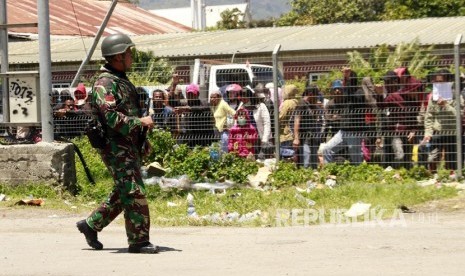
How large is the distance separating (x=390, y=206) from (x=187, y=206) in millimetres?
2576

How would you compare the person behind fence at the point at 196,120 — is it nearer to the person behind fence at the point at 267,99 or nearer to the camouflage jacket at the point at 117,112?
the person behind fence at the point at 267,99

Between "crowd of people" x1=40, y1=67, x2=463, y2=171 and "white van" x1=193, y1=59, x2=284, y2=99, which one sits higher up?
"white van" x1=193, y1=59, x2=284, y2=99

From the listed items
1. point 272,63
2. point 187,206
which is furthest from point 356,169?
point 187,206

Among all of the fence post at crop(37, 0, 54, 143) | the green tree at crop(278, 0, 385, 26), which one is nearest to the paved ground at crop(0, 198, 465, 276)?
the fence post at crop(37, 0, 54, 143)

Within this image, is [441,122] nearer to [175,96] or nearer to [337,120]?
[337,120]

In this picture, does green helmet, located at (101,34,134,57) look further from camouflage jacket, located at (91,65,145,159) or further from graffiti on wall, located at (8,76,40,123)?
graffiti on wall, located at (8,76,40,123)

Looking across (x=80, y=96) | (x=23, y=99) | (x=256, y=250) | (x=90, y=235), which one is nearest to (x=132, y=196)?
(x=90, y=235)

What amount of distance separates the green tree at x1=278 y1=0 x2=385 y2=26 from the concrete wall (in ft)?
168

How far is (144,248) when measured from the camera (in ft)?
30.6

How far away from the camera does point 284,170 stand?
16.2 m

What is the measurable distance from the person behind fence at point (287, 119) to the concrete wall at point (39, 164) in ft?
11.6

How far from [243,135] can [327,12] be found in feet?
175

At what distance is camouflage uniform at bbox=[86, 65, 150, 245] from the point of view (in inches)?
359

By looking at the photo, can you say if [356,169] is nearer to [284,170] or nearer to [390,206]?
[284,170]
